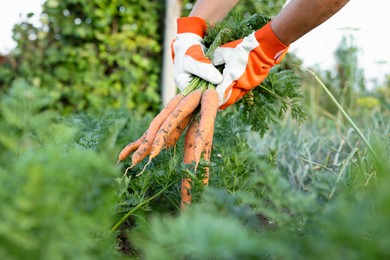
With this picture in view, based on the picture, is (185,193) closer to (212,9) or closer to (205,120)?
(205,120)

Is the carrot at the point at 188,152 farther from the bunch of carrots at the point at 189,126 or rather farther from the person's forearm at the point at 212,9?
the person's forearm at the point at 212,9

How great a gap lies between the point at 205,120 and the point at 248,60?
0.24 metres

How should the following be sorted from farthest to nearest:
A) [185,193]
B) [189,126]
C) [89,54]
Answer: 1. [89,54]
2. [189,126]
3. [185,193]

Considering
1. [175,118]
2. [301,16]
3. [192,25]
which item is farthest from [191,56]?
[301,16]

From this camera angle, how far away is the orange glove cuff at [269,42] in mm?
1570

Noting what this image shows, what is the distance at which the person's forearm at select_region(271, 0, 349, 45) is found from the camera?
1436 mm

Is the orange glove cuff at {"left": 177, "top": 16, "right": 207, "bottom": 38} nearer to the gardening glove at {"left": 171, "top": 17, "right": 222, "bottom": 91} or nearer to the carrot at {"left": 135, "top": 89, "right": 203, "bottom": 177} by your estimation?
the gardening glove at {"left": 171, "top": 17, "right": 222, "bottom": 91}

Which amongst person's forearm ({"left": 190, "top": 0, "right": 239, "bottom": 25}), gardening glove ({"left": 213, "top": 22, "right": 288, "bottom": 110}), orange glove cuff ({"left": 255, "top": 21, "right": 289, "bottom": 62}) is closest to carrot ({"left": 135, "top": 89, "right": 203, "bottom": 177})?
gardening glove ({"left": 213, "top": 22, "right": 288, "bottom": 110})

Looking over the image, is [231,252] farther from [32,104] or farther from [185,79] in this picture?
[185,79]

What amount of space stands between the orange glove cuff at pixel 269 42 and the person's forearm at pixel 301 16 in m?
0.02

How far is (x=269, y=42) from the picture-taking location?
5.17ft

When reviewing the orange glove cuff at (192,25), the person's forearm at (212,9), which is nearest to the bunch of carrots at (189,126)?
the orange glove cuff at (192,25)

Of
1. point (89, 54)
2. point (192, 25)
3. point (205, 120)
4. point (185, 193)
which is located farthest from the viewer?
point (89, 54)

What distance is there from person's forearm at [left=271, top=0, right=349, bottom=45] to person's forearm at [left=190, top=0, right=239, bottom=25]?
0.37m
